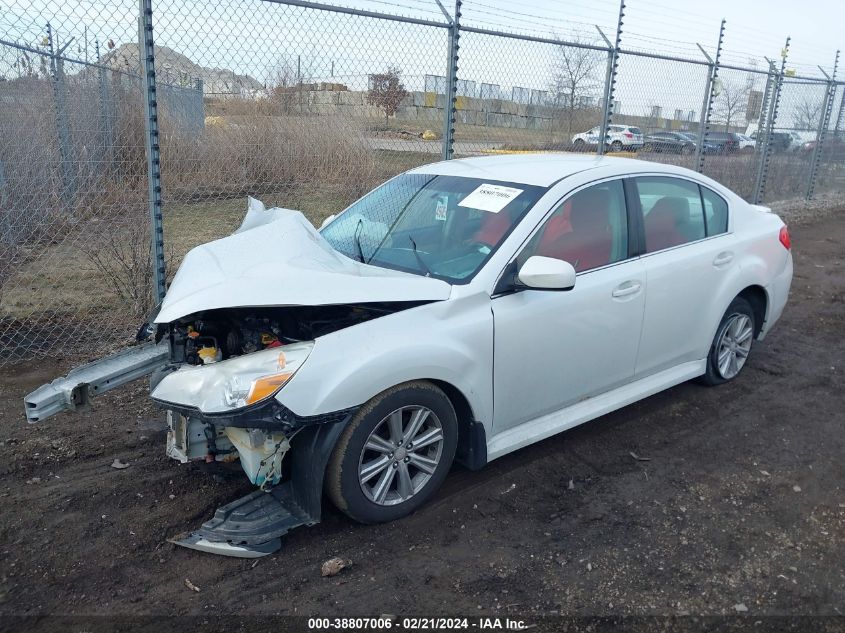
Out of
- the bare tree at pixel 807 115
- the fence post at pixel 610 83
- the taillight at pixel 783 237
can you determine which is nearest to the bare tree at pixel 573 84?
the fence post at pixel 610 83

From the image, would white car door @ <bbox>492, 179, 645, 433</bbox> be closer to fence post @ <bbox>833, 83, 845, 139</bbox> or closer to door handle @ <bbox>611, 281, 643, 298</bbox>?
door handle @ <bbox>611, 281, 643, 298</bbox>

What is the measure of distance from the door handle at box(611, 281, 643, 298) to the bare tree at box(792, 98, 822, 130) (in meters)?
12.3

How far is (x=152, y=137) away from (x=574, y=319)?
330cm

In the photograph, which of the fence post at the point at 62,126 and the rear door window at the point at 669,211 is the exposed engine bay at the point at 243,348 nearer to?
the rear door window at the point at 669,211

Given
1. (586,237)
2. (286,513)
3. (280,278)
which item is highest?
(586,237)

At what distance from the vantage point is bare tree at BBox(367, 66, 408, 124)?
6.34m

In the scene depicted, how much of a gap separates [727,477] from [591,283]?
1374 millimetres

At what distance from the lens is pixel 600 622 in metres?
2.86

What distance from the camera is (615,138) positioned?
33.1ft

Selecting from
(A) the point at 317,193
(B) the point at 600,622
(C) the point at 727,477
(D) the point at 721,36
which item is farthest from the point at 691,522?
(D) the point at 721,36

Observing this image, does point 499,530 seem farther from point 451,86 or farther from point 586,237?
A: point 451,86

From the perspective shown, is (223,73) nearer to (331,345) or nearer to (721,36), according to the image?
(331,345)

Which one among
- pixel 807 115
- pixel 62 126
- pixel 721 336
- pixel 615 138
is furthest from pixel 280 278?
pixel 807 115

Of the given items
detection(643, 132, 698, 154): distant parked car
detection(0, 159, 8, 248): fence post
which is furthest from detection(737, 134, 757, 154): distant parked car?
detection(0, 159, 8, 248): fence post
